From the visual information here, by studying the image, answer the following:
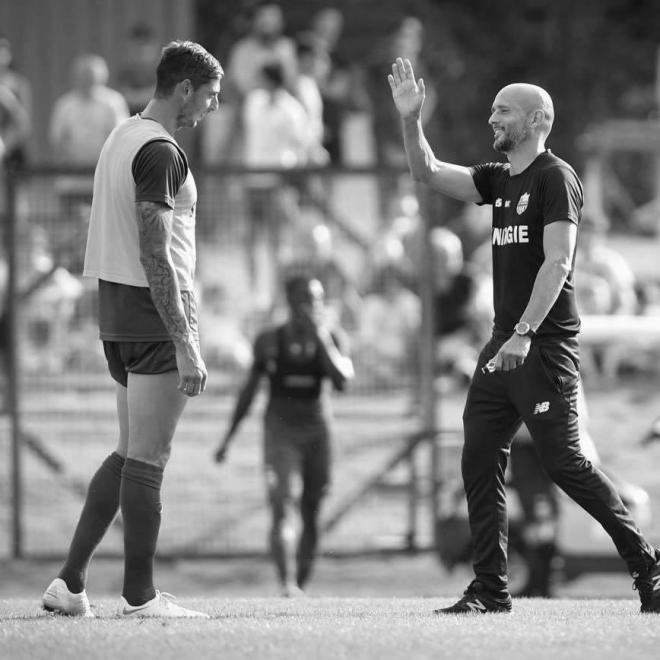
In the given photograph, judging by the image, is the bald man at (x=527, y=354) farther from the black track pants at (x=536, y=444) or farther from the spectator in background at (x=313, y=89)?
the spectator in background at (x=313, y=89)

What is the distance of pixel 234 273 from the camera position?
12.3 meters

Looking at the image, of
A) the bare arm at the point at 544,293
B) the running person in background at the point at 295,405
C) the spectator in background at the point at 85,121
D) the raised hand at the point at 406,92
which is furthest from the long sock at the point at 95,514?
the spectator in background at the point at 85,121

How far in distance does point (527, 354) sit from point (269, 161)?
8607mm

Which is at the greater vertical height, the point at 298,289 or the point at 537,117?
the point at 537,117

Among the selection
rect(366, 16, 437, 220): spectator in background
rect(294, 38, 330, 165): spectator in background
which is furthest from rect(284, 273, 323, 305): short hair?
rect(366, 16, 437, 220): spectator in background

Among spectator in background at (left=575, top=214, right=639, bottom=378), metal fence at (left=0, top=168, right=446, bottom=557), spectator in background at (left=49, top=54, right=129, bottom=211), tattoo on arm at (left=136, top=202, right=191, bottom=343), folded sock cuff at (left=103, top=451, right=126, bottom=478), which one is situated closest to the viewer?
tattoo on arm at (left=136, top=202, right=191, bottom=343)

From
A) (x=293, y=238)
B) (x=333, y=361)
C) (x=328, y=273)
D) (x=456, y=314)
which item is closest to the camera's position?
(x=333, y=361)

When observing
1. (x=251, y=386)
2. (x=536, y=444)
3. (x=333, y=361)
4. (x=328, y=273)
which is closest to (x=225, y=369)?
(x=328, y=273)

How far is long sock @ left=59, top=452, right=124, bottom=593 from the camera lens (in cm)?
634

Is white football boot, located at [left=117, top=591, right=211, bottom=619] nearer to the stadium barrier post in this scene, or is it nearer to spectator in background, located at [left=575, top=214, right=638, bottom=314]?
the stadium barrier post

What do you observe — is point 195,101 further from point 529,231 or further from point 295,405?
point 295,405

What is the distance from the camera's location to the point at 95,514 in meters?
6.34

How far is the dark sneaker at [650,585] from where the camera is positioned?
6387mm

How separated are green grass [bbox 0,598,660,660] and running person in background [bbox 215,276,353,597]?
4.18 m
